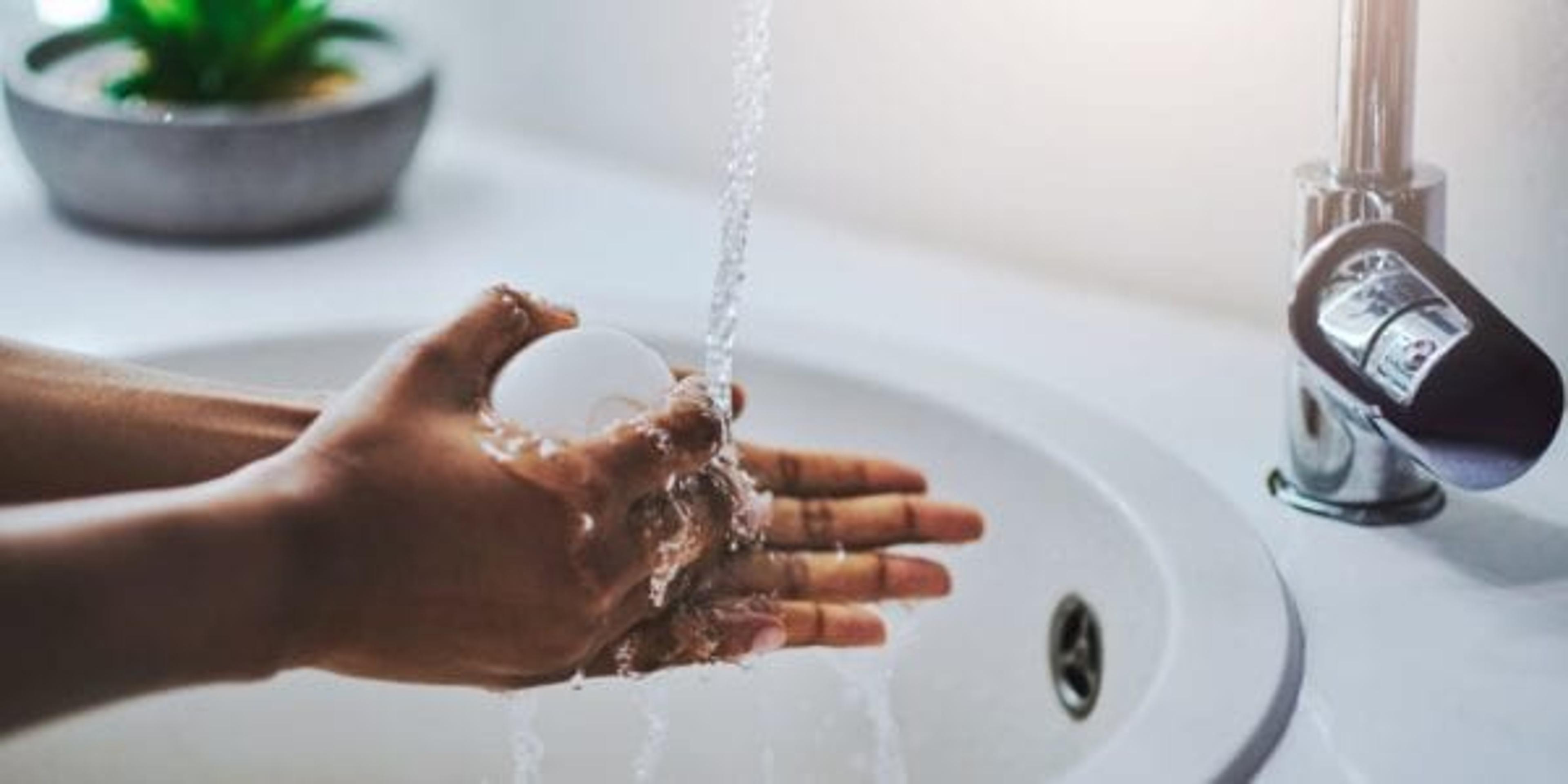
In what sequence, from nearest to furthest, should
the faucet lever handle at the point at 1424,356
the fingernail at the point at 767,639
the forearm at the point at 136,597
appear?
the forearm at the point at 136,597 → the faucet lever handle at the point at 1424,356 → the fingernail at the point at 767,639

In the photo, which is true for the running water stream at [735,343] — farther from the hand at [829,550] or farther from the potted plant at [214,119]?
the potted plant at [214,119]

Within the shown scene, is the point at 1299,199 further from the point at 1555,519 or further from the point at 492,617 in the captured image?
the point at 492,617

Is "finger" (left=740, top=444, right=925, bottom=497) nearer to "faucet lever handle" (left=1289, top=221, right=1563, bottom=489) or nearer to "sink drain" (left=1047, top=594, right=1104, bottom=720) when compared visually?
"sink drain" (left=1047, top=594, right=1104, bottom=720)

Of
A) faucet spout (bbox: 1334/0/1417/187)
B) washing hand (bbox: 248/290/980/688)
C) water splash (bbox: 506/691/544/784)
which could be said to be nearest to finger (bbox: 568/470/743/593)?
washing hand (bbox: 248/290/980/688)

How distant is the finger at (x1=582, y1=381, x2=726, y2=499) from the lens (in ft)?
2.26

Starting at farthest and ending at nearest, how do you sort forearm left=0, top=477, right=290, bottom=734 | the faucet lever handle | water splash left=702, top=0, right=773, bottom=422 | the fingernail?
water splash left=702, top=0, right=773, bottom=422 → the fingernail → the faucet lever handle → forearm left=0, top=477, right=290, bottom=734

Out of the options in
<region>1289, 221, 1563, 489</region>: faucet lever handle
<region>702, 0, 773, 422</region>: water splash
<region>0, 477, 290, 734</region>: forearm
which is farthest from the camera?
<region>702, 0, 773, 422</region>: water splash

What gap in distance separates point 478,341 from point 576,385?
34 mm

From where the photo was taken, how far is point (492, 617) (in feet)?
2.19

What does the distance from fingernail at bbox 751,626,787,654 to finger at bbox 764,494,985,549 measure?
0.07 meters

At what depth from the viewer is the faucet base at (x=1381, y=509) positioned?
78 cm

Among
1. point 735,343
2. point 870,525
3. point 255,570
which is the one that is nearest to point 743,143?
point 735,343

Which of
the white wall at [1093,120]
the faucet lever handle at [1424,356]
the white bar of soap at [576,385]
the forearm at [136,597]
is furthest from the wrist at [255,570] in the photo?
the white wall at [1093,120]

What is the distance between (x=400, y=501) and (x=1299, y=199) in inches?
12.2
